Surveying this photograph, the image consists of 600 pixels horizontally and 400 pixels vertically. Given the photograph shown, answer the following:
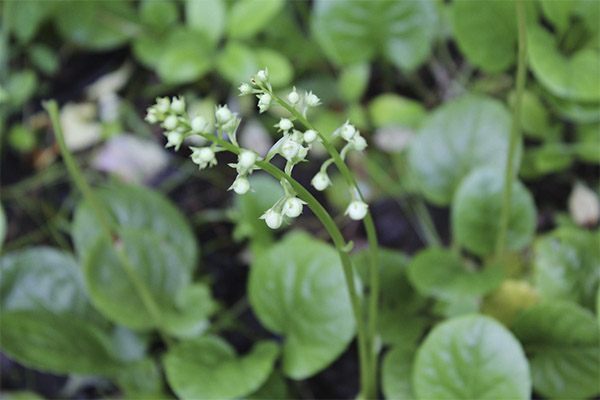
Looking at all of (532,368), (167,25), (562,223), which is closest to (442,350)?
(532,368)

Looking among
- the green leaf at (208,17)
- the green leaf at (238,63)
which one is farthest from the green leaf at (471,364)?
the green leaf at (208,17)

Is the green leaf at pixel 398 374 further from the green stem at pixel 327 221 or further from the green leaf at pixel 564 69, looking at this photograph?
the green leaf at pixel 564 69

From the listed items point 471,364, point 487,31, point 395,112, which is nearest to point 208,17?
point 395,112

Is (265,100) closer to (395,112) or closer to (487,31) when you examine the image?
(487,31)

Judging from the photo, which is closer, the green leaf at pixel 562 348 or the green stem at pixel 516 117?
the green stem at pixel 516 117

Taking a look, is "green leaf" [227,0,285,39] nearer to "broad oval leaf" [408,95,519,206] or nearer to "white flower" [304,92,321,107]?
"broad oval leaf" [408,95,519,206]

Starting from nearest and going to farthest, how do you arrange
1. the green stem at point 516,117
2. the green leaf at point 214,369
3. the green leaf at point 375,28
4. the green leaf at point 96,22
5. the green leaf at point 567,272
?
the green stem at point 516,117 → the green leaf at point 214,369 → the green leaf at point 567,272 → the green leaf at point 375,28 → the green leaf at point 96,22

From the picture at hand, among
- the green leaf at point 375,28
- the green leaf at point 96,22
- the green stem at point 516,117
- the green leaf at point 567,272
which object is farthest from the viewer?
the green leaf at point 96,22

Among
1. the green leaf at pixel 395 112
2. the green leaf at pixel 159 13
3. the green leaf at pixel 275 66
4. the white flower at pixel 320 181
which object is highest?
the white flower at pixel 320 181
